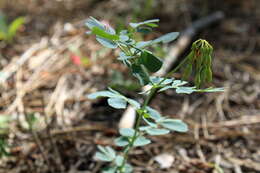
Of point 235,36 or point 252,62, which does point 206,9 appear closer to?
point 235,36

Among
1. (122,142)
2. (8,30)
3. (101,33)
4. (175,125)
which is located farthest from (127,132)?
(8,30)

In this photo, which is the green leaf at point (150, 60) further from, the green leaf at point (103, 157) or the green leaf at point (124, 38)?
the green leaf at point (103, 157)

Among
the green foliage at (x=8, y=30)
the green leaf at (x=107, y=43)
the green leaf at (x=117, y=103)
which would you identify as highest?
the green leaf at (x=107, y=43)

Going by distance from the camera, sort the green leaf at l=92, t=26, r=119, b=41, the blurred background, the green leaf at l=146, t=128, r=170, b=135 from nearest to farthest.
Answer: the green leaf at l=92, t=26, r=119, b=41, the green leaf at l=146, t=128, r=170, b=135, the blurred background

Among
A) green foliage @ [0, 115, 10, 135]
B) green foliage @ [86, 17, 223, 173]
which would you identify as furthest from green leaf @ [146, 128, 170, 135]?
green foliage @ [0, 115, 10, 135]

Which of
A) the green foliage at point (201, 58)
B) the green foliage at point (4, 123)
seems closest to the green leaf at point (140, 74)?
the green foliage at point (201, 58)

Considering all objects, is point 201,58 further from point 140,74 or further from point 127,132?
point 127,132

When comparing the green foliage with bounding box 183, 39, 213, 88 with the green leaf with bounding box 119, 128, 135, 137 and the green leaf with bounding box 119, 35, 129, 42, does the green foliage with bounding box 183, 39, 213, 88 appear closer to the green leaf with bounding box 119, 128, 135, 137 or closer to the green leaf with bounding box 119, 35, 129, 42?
the green leaf with bounding box 119, 35, 129, 42
